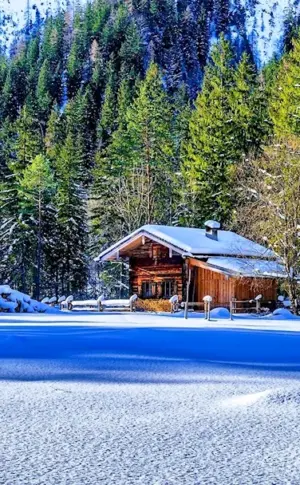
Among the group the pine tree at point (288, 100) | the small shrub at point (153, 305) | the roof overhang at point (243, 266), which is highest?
the pine tree at point (288, 100)

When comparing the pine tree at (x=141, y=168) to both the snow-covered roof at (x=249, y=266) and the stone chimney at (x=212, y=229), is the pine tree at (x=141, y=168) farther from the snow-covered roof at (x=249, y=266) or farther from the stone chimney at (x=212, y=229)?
the snow-covered roof at (x=249, y=266)

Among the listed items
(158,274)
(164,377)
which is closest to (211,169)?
(158,274)

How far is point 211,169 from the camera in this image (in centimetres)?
4197

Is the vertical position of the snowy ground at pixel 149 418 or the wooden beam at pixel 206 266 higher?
the wooden beam at pixel 206 266

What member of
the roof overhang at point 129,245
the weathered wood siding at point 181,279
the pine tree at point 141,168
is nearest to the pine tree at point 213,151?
the pine tree at point 141,168

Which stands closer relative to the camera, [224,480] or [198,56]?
[224,480]

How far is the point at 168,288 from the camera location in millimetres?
32875

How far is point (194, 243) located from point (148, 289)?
417 centimetres

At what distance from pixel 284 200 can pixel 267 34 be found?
113 m

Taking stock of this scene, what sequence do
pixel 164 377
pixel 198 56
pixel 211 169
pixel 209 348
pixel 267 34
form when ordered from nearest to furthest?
pixel 164 377
pixel 209 348
pixel 211 169
pixel 198 56
pixel 267 34

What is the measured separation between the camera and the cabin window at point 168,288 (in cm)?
3262

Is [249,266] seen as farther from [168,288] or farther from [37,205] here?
[37,205]

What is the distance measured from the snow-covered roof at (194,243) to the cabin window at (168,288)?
252cm

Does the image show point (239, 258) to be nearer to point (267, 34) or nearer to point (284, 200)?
point (284, 200)
